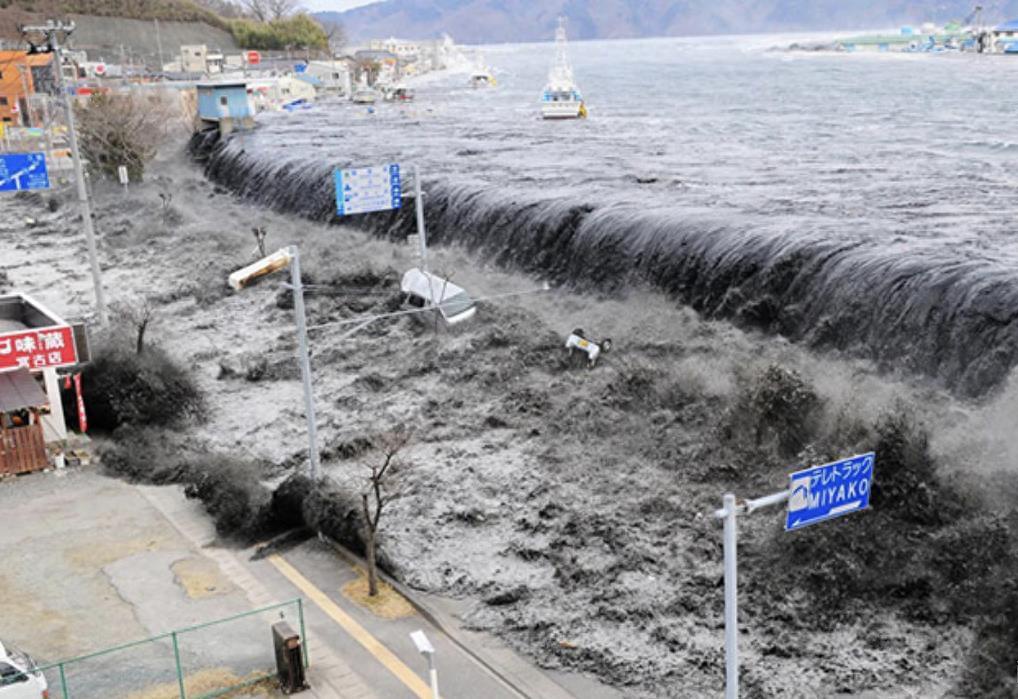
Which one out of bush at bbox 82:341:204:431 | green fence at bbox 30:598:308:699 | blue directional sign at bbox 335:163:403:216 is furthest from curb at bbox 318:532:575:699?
blue directional sign at bbox 335:163:403:216

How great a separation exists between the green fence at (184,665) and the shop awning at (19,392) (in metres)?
9.63

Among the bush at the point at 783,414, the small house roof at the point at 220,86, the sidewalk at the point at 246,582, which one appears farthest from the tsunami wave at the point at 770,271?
the small house roof at the point at 220,86

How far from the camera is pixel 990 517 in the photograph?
780 inches

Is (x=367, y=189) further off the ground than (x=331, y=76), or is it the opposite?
(x=331, y=76)

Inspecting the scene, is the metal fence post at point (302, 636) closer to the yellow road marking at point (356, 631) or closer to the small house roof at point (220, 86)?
the yellow road marking at point (356, 631)

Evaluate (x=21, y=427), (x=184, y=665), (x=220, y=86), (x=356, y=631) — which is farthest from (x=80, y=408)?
(x=220, y=86)

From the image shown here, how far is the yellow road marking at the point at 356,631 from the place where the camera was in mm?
16641

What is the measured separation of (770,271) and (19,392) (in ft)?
68.2

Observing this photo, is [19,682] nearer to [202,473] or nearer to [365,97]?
[202,473]

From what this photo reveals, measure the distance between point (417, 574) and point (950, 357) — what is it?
14261 millimetres

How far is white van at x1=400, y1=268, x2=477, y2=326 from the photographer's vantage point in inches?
1409

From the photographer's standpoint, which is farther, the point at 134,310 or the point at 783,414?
the point at 134,310

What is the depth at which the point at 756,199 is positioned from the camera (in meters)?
43.2

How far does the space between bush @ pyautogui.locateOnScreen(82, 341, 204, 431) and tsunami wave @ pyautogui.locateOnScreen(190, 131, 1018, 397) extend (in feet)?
49.4
